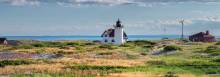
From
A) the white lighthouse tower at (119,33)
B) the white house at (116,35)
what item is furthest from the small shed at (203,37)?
the white lighthouse tower at (119,33)

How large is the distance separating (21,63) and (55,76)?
1967 cm

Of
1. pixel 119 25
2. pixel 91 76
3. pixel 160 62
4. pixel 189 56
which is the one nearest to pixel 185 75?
pixel 91 76

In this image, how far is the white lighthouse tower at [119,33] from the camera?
520ft

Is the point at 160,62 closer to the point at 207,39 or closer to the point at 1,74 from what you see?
the point at 1,74

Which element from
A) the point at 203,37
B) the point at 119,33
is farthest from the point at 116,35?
the point at 203,37

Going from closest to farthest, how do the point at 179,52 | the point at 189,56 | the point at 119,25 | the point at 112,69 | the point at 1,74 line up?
the point at 1,74
the point at 112,69
the point at 189,56
the point at 179,52
the point at 119,25

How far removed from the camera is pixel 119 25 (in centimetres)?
15825

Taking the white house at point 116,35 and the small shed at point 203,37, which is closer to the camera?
the white house at point 116,35

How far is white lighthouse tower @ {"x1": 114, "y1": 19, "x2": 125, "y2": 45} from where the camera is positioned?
15849 cm

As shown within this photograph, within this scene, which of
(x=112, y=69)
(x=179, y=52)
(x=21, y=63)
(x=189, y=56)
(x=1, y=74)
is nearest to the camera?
(x=1, y=74)

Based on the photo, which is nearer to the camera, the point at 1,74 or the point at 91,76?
the point at 91,76

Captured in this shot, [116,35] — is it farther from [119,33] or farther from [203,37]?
[203,37]

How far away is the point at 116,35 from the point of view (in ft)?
523

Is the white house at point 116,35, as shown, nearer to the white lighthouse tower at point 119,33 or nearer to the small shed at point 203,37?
the white lighthouse tower at point 119,33
